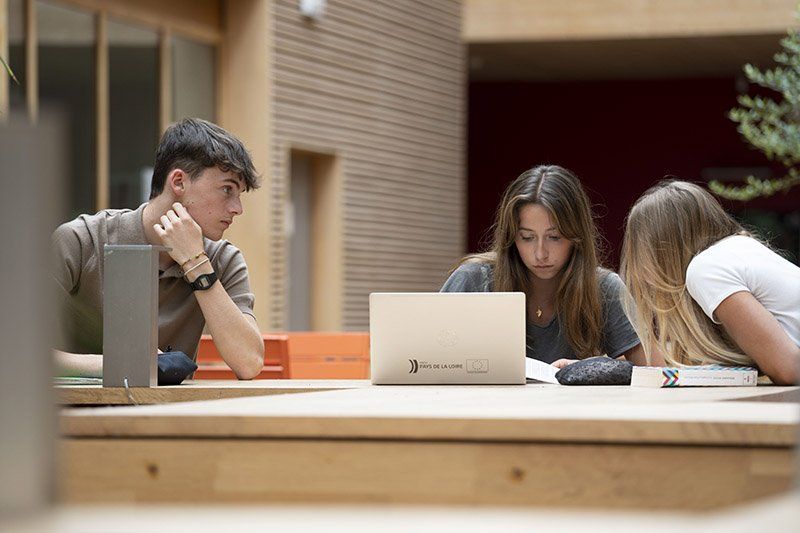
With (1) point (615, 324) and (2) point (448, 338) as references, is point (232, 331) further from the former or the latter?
(1) point (615, 324)

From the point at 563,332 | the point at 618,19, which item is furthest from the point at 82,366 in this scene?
the point at 618,19

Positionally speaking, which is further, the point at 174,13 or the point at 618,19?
the point at 618,19

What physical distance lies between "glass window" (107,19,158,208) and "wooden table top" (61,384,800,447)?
8025 mm

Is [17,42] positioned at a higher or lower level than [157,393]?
higher

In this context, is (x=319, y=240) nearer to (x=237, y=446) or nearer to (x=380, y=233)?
(x=380, y=233)

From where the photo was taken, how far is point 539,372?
4266mm

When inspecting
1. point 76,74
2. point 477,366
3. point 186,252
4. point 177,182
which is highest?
point 76,74

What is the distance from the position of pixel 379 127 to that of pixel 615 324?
371 inches

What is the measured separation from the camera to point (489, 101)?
20.6m

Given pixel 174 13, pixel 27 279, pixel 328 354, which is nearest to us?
pixel 27 279

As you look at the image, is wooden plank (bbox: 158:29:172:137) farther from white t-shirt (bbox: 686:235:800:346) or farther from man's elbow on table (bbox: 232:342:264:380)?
white t-shirt (bbox: 686:235:800:346)

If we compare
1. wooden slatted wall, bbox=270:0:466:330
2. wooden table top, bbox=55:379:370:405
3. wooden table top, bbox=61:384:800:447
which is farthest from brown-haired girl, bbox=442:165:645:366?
wooden slatted wall, bbox=270:0:466:330

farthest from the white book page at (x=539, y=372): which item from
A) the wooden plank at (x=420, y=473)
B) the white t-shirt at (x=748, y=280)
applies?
the wooden plank at (x=420, y=473)

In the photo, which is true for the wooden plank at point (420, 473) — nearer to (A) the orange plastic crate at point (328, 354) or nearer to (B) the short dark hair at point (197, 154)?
(B) the short dark hair at point (197, 154)
